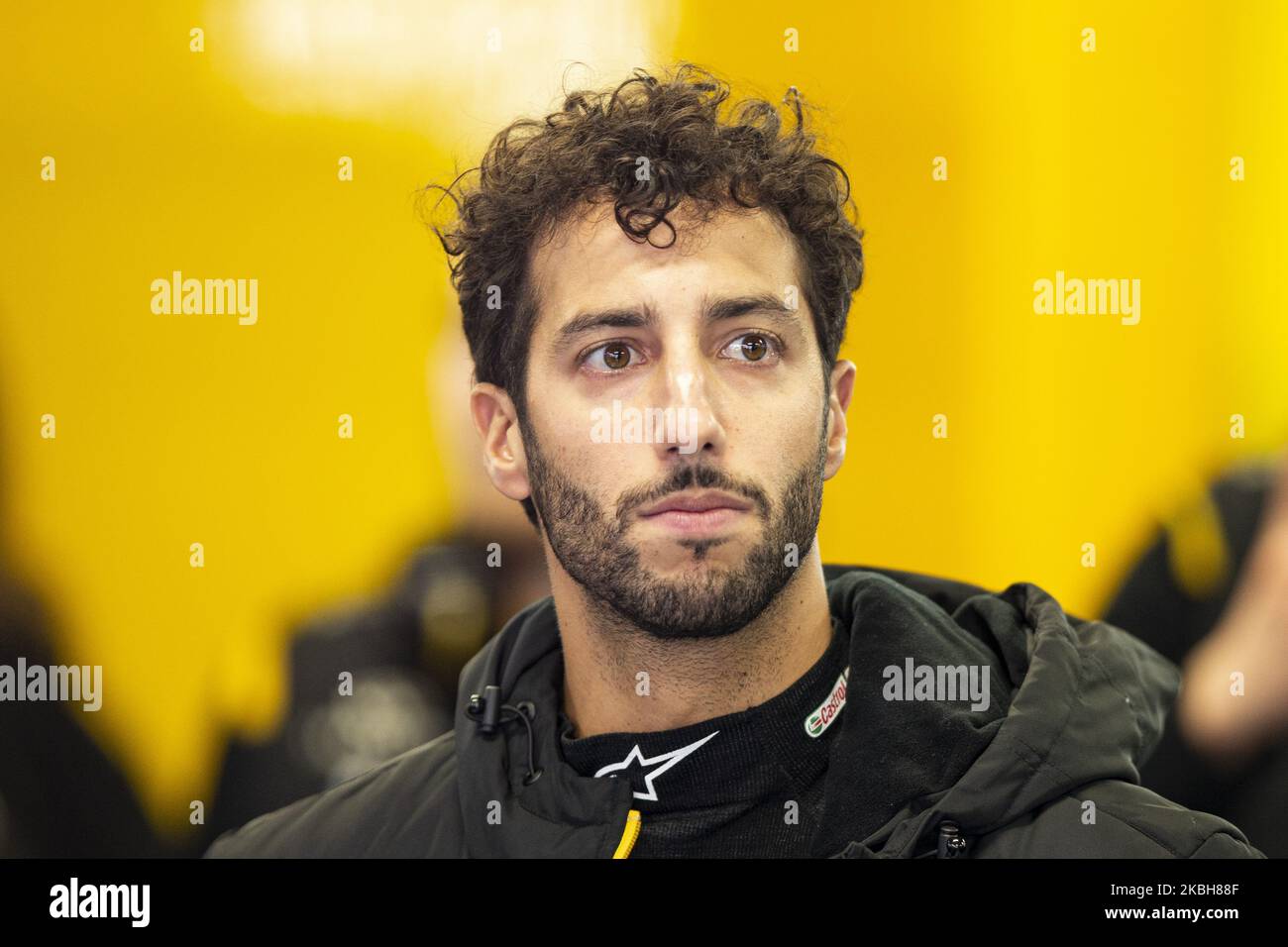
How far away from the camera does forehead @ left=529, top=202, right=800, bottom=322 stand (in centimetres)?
277

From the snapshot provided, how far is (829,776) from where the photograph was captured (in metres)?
2.58

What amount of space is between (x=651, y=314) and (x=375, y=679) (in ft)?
5.01

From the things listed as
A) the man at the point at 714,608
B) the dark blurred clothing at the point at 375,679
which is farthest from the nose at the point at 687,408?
the dark blurred clothing at the point at 375,679

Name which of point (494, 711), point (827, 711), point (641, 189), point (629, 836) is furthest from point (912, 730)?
point (641, 189)

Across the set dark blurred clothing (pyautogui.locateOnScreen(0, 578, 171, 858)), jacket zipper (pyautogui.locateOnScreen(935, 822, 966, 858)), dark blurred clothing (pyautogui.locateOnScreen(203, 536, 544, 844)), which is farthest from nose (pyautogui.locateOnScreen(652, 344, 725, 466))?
dark blurred clothing (pyautogui.locateOnScreen(0, 578, 171, 858))

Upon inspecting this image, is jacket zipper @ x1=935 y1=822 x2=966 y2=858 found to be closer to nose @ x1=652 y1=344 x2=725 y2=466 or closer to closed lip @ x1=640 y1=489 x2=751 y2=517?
closed lip @ x1=640 y1=489 x2=751 y2=517

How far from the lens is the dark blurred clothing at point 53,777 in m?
3.63

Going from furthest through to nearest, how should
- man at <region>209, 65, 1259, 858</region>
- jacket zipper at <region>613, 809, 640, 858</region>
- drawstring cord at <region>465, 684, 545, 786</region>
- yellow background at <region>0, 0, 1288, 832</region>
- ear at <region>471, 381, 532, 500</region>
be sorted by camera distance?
yellow background at <region>0, 0, 1288, 832</region> < ear at <region>471, 381, 532, 500</region> < drawstring cord at <region>465, 684, 545, 786</region> < jacket zipper at <region>613, 809, 640, 858</region> < man at <region>209, 65, 1259, 858</region>

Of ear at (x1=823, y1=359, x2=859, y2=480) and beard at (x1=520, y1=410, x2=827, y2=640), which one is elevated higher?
ear at (x1=823, y1=359, x2=859, y2=480)

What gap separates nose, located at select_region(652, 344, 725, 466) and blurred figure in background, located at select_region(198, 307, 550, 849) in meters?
1.05

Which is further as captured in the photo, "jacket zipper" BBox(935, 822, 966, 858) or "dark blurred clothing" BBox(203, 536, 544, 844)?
"dark blurred clothing" BBox(203, 536, 544, 844)

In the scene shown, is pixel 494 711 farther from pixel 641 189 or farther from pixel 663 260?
pixel 641 189

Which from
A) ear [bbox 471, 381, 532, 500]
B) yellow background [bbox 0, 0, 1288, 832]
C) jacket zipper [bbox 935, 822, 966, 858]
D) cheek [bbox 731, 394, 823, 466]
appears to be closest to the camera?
jacket zipper [bbox 935, 822, 966, 858]

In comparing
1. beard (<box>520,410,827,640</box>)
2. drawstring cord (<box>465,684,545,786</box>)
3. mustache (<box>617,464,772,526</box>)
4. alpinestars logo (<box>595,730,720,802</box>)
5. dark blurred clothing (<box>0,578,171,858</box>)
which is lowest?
dark blurred clothing (<box>0,578,171,858</box>)
